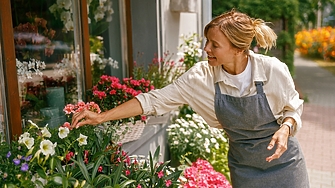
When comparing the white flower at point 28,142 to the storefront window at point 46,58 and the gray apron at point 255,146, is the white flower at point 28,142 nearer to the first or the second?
the storefront window at point 46,58

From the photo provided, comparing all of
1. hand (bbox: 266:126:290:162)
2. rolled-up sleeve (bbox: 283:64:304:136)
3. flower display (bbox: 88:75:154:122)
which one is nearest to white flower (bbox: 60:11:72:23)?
flower display (bbox: 88:75:154:122)

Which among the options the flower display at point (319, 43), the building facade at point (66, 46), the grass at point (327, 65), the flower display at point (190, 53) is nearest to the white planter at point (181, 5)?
the building facade at point (66, 46)

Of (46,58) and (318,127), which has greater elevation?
(46,58)

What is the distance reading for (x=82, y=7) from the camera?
10.8 feet

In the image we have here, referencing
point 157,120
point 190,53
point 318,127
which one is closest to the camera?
point 157,120

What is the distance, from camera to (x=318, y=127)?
6879mm

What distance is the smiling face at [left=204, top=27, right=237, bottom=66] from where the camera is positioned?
85.4 inches

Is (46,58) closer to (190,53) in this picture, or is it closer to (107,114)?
(107,114)

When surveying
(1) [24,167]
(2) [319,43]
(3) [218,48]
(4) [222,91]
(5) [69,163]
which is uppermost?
(3) [218,48]

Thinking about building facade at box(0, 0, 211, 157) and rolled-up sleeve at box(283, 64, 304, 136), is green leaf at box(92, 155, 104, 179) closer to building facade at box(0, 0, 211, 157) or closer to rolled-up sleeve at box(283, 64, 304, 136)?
building facade at box(0, 0, 211, 157)

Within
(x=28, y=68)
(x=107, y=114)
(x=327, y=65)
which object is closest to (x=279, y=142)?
(x=107, y=114)

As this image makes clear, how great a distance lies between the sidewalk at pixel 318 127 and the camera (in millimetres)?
4878

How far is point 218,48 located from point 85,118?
798 millimetres

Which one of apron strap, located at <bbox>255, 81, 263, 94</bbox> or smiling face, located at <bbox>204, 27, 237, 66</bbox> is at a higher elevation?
smiling face, located at <bbox>204, 27, 237, 66</bbox>
